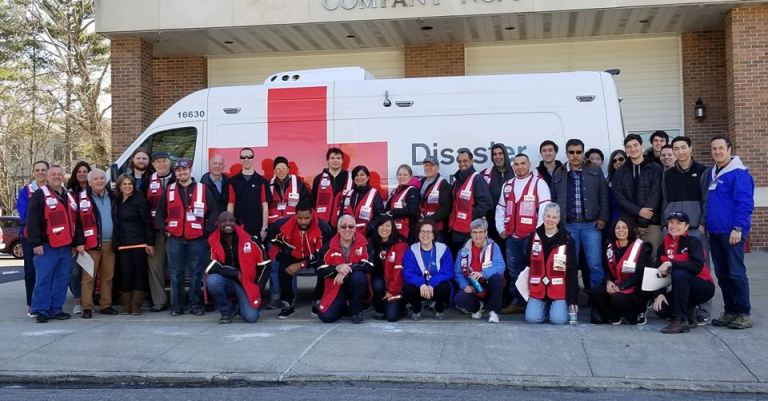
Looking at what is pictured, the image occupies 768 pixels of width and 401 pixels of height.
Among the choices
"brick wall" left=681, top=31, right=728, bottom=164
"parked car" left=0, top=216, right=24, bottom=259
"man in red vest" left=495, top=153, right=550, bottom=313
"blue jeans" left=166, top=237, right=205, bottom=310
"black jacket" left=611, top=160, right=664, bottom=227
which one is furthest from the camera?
"parked car" left=0, top=216, right=24, bottom=259

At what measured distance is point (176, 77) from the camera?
679 inches

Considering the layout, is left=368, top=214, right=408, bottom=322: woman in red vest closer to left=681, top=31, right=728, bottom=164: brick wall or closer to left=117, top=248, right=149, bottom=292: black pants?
left=117, top=248, right=149, bottom=292: black pants

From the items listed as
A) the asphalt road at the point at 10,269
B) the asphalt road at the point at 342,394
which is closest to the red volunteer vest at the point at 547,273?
the asphalt road at the point at 342,394

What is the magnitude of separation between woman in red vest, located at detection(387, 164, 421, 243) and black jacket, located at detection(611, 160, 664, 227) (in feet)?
7.04

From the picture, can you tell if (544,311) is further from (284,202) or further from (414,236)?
(284,202)

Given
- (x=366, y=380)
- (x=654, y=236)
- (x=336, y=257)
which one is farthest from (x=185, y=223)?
(x=654, y=236)

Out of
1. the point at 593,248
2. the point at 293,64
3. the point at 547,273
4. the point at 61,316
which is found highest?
the point at 293,64

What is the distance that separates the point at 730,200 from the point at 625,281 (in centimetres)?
124

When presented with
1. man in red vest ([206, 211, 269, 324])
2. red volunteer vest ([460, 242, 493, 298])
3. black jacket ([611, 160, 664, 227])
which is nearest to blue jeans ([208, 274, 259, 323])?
man in red vest ([206, 211, 269, 324])

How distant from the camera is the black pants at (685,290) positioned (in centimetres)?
708

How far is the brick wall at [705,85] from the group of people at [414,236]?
7.92 m

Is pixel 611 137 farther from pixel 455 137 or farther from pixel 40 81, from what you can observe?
pixel 40 81

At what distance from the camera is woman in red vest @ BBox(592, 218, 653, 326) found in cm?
740

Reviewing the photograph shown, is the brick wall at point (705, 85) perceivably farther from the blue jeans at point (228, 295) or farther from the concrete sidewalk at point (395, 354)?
the blue jeans at point (228, 295)
